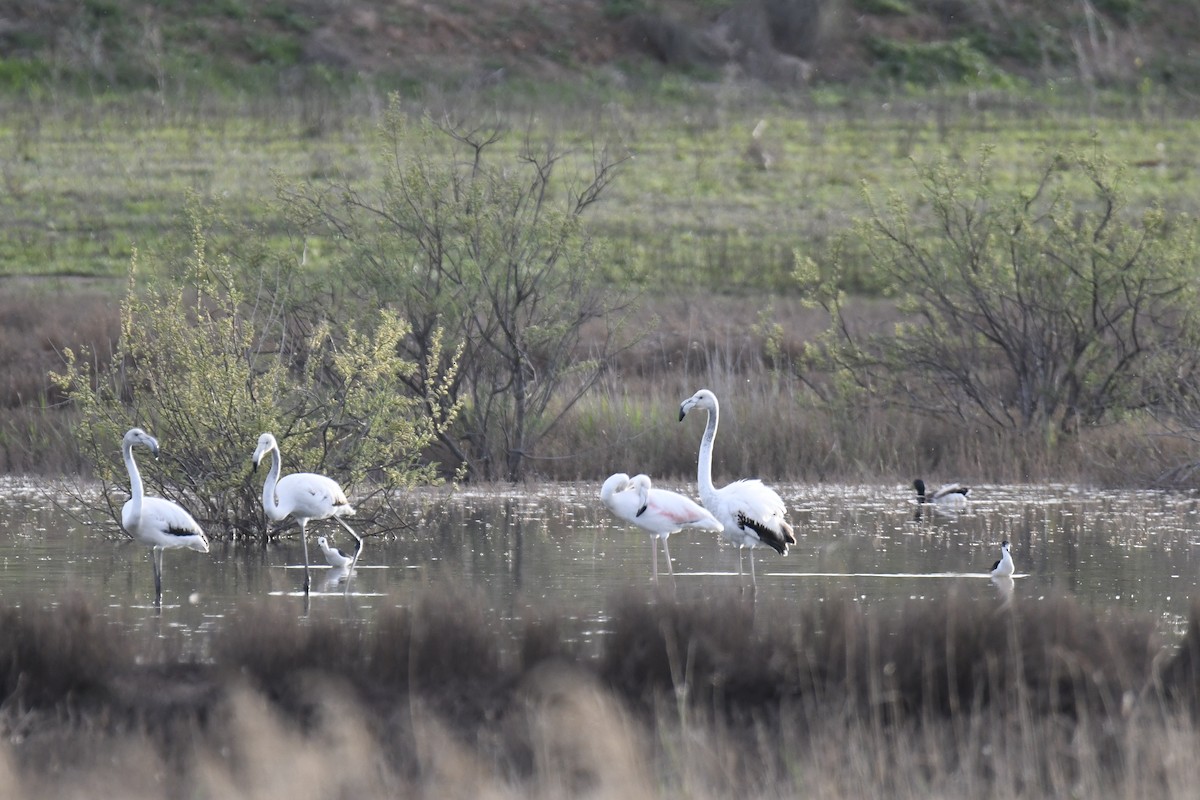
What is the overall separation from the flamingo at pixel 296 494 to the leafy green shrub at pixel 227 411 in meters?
0.77

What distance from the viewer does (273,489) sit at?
11.9 m

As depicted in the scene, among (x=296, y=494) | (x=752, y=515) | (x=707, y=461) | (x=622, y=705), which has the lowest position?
(x=622, y=705)

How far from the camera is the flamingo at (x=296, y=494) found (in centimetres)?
1170

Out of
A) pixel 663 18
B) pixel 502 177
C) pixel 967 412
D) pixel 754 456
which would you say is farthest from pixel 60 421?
pixel 663 18

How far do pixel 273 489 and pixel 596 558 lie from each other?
2196 millimetres

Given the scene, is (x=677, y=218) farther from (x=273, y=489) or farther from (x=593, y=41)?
(x=273, y=489)

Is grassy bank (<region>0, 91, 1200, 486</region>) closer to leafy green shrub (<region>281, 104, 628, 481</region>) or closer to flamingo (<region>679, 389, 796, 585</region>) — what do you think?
leafy green shrub (<region>281, 104, 628, 481</region>)

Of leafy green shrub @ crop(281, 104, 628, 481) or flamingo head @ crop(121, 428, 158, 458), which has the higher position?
leafy green shrub @ crop(281, 104, 628, 481)

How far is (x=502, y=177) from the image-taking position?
17078 millimetres

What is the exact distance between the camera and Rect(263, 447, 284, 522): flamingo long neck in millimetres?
11688

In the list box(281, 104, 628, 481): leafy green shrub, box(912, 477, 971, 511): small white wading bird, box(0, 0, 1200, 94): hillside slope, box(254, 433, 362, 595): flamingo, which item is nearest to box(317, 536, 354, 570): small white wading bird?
box(254, 433, 362, 595): flamingo

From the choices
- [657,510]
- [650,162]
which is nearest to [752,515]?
[657,510]

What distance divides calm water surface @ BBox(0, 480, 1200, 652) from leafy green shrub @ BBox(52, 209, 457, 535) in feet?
1.55

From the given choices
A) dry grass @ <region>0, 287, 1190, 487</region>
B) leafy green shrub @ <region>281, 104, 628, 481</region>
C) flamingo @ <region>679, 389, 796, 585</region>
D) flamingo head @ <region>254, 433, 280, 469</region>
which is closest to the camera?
flamingo @ <region>679, 389, 796, 585</region>
